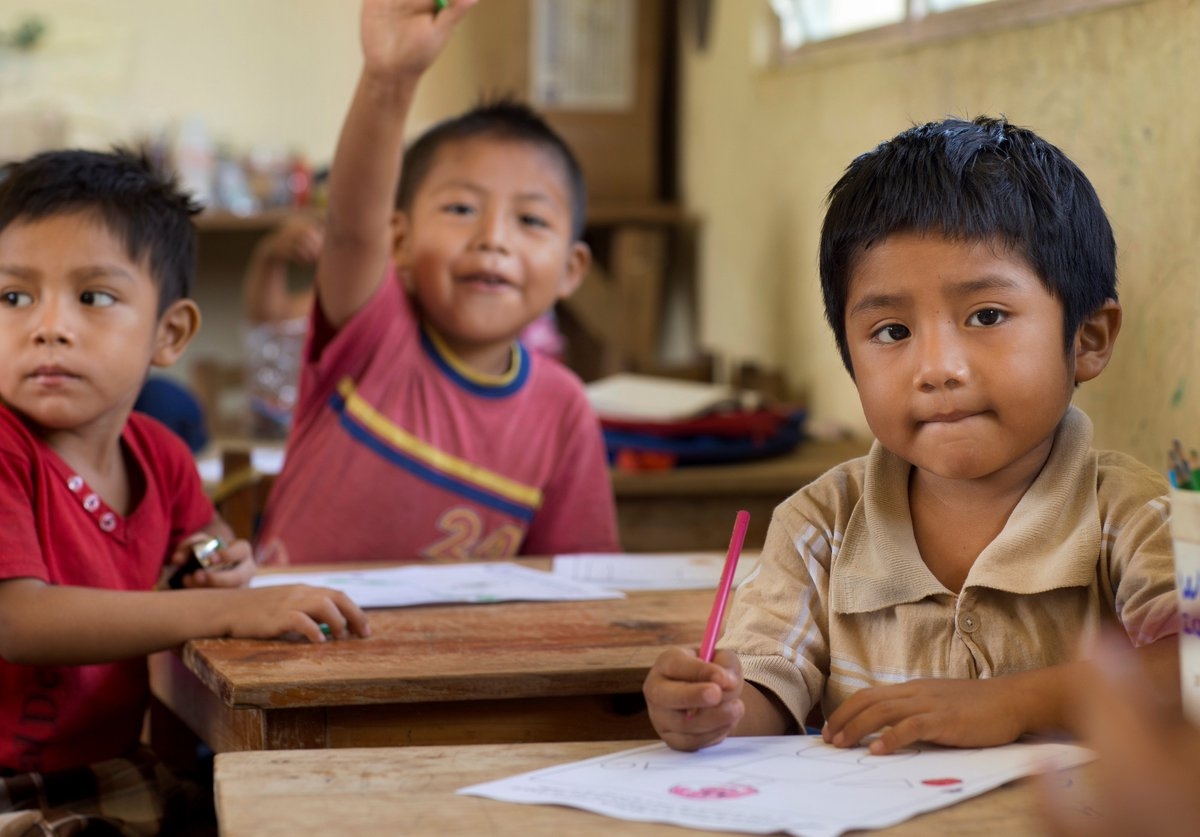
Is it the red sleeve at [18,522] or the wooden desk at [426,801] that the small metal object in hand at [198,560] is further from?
the wooden desk at [426,801]

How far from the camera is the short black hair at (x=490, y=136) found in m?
2.28

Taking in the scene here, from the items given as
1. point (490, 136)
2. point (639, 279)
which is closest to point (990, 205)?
point (490, 136)

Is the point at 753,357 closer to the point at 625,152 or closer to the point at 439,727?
the point at 625,152

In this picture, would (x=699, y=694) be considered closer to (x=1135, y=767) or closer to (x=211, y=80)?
(x=1135, y=767)

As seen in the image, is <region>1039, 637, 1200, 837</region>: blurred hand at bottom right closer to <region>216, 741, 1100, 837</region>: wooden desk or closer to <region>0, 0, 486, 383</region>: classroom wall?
<region>216, 741, 1100, 837</region>: wooden desk

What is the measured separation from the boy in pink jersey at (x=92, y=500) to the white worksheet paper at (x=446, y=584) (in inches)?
4.0

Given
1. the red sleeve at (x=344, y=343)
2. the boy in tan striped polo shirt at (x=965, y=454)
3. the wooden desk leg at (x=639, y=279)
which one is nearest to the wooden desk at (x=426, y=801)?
the boy in tan striped polo shirt at (x=965, y=454)

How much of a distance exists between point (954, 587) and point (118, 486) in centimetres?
93

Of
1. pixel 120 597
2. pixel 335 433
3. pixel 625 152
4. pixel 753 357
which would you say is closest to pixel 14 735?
pixel 120 597

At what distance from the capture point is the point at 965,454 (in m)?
1.17

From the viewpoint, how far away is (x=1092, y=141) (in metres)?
1.82

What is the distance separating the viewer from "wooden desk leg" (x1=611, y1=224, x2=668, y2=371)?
4191mm

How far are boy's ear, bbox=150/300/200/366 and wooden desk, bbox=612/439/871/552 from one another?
98cm

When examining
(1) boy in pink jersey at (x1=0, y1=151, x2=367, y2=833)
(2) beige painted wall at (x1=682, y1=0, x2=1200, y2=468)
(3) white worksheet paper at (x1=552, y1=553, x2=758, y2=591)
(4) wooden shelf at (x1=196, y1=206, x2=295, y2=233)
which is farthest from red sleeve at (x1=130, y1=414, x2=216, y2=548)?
(4) wooden shelf at (x1=196, y1=206, x2=295, y2=233)
